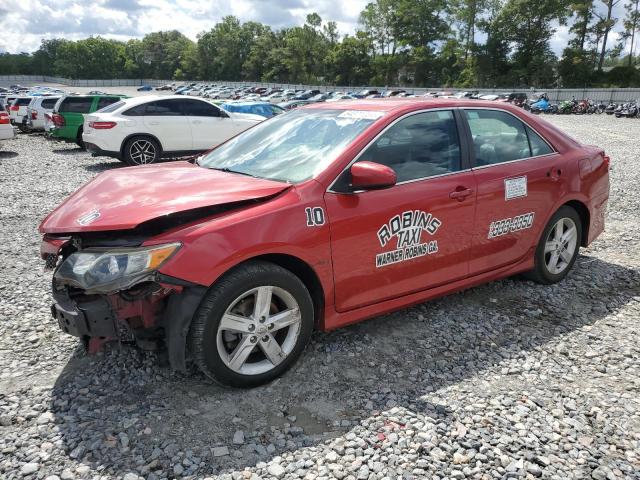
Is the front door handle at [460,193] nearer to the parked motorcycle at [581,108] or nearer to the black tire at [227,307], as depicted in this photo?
the black tire at [227,307]

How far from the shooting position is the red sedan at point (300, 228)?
2.79 meters

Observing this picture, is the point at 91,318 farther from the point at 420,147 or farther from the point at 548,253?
the point at 548,253

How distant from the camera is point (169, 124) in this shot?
1210cm

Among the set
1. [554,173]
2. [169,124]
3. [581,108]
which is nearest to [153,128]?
Result: [169,124]

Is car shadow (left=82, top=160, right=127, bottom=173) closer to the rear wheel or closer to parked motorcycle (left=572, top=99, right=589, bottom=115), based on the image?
the rear wheel

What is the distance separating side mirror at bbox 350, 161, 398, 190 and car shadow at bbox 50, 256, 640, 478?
1.18 m

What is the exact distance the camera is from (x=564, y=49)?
2549 inches

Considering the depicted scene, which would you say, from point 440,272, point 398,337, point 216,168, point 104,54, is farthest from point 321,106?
point 104,54

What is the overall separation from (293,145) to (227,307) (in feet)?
4.59

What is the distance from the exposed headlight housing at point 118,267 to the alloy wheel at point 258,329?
0.48 meters

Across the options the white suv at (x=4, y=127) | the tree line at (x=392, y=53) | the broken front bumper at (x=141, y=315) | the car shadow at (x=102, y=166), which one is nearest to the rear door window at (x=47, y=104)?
the white suv at (x=4, y=127)

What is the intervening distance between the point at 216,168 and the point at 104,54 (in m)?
149

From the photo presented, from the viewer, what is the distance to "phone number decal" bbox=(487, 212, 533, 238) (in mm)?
4055

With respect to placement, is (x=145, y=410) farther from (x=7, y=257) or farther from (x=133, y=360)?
(x=7, y=257)
